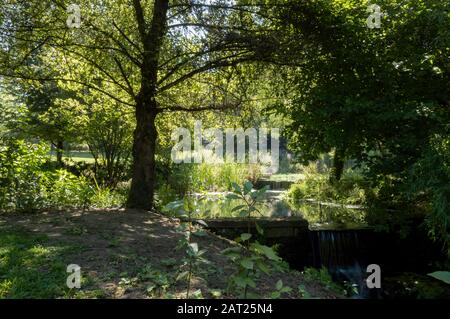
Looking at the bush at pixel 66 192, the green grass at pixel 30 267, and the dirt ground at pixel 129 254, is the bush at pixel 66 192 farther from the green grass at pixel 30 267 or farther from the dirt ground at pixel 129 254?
the green grass at pixel 30 267

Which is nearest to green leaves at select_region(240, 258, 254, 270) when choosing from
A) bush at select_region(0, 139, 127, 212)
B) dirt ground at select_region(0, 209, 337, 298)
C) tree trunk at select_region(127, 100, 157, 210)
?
dirt ground at select_region(0, 209, 337, 298)

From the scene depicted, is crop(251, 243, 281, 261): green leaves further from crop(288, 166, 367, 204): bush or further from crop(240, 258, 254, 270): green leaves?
crop(288, 166, 367, 204): bush

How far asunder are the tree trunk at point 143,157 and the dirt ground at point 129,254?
72cm

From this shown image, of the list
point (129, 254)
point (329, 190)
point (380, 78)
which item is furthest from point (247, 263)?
point (329, 190)

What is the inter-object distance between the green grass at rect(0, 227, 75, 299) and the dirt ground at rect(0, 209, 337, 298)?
160mm

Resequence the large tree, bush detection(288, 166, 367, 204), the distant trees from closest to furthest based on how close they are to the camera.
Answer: the distant trees, the large tree, bush detection(288, 166, 367, 204)

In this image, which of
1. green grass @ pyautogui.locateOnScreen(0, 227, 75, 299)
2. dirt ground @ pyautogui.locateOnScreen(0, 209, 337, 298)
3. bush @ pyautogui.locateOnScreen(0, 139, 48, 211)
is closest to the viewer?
green grass @ pyautogui.locateOnScreen(0, 227, 75, 299)

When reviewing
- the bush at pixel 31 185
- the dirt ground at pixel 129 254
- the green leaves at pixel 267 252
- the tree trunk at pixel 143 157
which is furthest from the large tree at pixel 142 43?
the green leaves at pixel 267 252

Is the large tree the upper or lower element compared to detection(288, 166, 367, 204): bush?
upper

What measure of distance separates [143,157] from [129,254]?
10.7 feet

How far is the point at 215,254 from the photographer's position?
190 inches

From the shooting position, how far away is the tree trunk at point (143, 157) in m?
7.33

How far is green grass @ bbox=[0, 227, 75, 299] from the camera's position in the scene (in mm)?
3248
